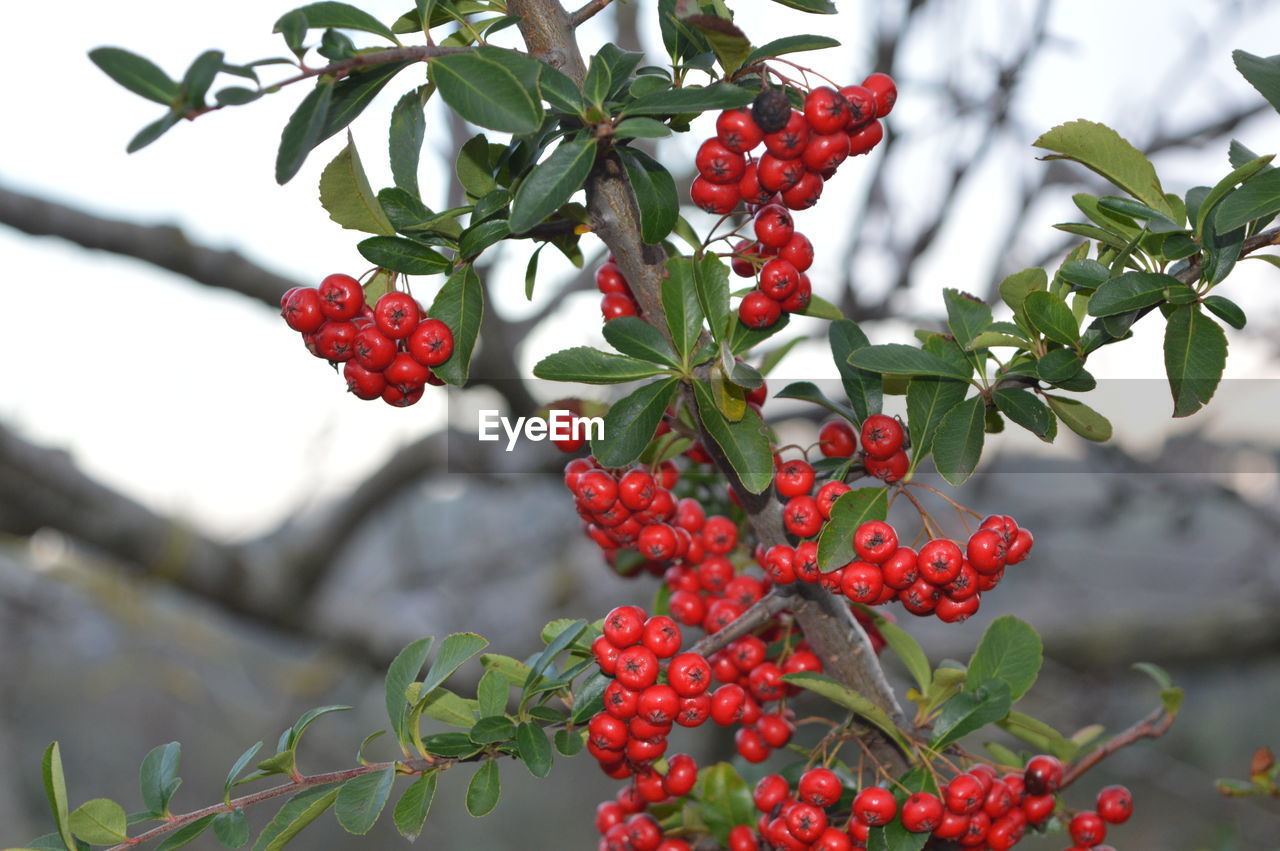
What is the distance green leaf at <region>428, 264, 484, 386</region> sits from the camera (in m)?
0.97

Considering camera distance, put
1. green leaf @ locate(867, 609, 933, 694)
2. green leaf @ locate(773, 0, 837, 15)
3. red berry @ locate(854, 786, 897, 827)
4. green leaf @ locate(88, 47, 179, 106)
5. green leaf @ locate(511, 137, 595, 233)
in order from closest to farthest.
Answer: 1. green leaf @ locate(88, 47, 179, 106)
2. green leaf @ locate(511, 137, 595, 233)
3. green leaf @ locate(773, 0, 837, 15)
4. red berry @ locate(854, 786, 897, 827)
5. green leaf @ locate(867, 609, 933, 694)

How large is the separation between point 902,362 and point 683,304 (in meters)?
0.23

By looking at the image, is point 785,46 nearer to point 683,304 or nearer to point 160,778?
point 683,304

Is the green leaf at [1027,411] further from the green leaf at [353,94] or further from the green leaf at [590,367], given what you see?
the green leaf at [353,94]

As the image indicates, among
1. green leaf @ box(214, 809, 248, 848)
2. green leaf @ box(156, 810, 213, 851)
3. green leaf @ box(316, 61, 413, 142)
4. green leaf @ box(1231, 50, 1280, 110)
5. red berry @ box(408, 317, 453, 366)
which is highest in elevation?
green leaf @ box(1231, 50, 1280, 110)

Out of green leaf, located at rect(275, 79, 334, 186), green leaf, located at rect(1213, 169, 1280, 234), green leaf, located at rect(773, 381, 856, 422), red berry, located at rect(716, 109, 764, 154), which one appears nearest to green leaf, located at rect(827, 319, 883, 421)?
green leaf, located at rect(773, 381, 856, 422)

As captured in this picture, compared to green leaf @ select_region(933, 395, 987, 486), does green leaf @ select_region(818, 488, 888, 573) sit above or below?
below

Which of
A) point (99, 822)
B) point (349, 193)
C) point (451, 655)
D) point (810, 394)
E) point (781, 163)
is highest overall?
point (781, 163)

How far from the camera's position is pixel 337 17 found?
0.80m

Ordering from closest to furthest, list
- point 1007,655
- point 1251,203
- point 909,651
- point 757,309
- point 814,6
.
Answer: point 1251,203, point 814,6, point 757,309, point 1007,655, point 909,651

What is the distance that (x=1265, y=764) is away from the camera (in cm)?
145

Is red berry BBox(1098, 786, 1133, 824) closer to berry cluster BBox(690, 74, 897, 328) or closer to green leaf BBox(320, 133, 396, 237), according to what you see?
berry cluster BBox(690, 74, 897, 328)

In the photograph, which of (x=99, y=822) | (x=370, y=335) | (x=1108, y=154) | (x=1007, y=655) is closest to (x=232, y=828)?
(x=99, y=822)

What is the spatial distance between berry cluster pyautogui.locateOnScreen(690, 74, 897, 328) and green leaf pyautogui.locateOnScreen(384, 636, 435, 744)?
504mm
